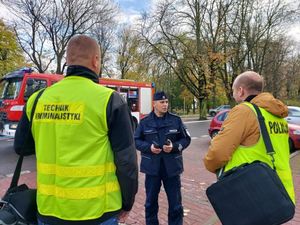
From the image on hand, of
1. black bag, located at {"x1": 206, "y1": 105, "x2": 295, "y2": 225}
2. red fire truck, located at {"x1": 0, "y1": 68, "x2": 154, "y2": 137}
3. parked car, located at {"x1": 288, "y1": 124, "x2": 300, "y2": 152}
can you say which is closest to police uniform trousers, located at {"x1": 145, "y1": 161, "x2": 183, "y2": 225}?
black bag, located at {"x1": 206, "y1": 105, "x2": 295, "y2": 225}

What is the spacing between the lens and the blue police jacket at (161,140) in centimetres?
417

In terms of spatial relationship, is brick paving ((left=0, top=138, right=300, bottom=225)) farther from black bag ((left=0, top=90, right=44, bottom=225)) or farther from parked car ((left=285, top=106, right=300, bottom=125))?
parked car ((left=285, top=106, right=300, bottom=125))

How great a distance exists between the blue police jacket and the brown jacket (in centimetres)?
151

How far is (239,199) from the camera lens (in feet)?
8.09

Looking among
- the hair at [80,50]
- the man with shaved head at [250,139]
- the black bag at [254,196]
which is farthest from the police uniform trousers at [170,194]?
the hair at [80,50]

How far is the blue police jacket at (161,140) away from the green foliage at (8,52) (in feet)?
95.9

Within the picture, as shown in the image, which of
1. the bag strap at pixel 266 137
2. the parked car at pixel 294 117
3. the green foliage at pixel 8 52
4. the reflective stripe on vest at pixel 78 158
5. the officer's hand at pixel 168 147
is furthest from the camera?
the green foliage at pixel 8 52

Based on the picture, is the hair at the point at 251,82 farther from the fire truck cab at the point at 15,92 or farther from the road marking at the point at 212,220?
the fire truck cab at the point at 15,92

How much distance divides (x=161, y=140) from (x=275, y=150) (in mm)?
1864

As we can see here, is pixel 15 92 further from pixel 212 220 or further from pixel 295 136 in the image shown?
pixel 295 136

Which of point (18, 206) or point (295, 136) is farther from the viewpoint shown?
point (295, 136)

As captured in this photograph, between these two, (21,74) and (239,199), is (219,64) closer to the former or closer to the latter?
(21,74)

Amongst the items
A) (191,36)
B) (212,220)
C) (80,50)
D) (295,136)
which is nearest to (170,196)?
(212,220)

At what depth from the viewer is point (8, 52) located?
107 ft
